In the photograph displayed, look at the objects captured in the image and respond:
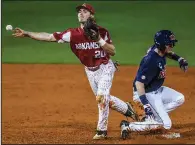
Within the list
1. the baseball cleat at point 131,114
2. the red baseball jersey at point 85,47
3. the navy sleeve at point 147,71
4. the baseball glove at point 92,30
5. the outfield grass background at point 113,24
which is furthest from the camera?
the outfield grass background at point 113,24

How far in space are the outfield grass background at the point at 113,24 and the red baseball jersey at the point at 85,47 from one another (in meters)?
6.25

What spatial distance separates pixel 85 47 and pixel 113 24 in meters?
12.7

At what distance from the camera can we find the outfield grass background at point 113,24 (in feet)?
55.3

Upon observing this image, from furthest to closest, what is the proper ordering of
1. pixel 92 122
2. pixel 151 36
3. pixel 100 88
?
1. pixel 151 36
2. pixel 92 122
3. pixel 100 88

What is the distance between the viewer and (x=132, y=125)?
939cm

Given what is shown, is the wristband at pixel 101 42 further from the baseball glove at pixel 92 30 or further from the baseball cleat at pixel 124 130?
the baseball cleat at pixel 124 130

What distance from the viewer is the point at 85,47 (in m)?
9.45

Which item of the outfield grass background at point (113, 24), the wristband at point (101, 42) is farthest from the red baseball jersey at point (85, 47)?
the outfield grass background at point (113, 24)

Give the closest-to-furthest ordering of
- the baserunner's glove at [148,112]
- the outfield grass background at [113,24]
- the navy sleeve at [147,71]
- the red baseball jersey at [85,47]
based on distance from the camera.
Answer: the baserunner's glove at [148,112] < the navy sleeve at [147,71] < the red baseball jersey at [85,47] < the outfield grass background at [113,24]

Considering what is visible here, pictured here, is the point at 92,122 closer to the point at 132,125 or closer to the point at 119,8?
the point at 132,125

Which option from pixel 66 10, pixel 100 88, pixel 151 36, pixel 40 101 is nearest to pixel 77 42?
pixel 100 88

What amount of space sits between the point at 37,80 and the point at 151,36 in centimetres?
645

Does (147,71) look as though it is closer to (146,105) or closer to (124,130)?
(146,105)

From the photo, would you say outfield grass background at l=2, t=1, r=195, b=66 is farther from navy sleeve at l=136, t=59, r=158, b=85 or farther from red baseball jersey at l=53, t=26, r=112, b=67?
navy sleeve at l=136, t=59, r=158, b=85
